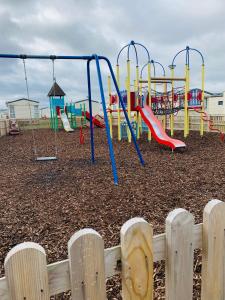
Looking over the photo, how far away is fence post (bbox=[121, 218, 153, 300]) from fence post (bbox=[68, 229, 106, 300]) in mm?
107

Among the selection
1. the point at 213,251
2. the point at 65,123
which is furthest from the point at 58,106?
the point at 213,251

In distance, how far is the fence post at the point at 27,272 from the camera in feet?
2.83

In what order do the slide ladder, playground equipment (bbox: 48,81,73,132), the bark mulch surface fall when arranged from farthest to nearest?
playground equipment (bbox: 48,81,73,132), the slide ladder, the bark mulch surface

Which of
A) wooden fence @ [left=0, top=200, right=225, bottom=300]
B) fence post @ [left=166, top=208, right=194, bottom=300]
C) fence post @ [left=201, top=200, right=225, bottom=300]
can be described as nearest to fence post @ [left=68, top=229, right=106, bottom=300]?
wooden fence @ [left=0, top=200, right=225, bottom=300]

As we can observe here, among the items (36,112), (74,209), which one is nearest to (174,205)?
(74,209)

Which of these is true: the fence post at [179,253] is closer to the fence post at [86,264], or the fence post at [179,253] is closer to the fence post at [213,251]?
the fence post at [213,251]

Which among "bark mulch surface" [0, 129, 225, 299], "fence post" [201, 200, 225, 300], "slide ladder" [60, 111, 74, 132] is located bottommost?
"bark mulch surface" [0, 129, 225, 299]

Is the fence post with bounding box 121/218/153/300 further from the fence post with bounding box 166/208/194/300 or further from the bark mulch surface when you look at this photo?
the bark mulch surface

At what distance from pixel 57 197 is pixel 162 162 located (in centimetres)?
309

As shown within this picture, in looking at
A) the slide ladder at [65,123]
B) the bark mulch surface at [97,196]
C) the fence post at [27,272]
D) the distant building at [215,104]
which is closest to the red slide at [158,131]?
the bark mulch surface at [97,196]

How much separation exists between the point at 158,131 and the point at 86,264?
26.1 feet

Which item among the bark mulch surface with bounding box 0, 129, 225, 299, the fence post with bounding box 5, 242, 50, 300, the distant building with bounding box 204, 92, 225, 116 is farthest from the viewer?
the distant building with bounding box 204, 92, 225, 116

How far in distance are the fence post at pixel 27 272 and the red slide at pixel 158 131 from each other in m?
6.69

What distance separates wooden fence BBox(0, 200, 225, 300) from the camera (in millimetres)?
892
